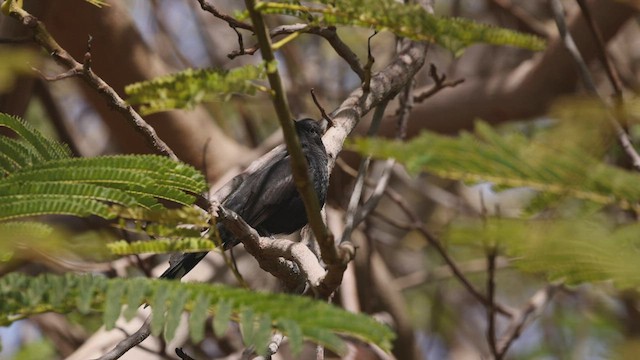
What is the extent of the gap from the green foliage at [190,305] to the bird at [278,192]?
2.20 m

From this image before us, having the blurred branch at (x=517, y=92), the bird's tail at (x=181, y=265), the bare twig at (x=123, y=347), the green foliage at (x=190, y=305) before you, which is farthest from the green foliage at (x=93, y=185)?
the blurred branch at (x=517, y=92)

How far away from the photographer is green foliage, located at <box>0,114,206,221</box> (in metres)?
1.85

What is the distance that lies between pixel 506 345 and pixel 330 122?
146 centimetres

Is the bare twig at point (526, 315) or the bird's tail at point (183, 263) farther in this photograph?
the bare twig at point (526, 315)

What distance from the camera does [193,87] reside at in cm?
160

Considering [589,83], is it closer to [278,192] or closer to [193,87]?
[278,192]

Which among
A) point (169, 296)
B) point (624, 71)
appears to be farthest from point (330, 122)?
point (624, 71)

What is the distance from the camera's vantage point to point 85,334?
5.97 metres

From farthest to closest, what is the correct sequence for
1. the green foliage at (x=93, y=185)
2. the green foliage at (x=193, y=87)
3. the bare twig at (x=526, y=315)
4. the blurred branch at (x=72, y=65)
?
1. the bare twig at (x=526, y=315)
2. the blurred branch at (x=72, y=65)
3. the green foliage at (x=93, y=185)
4. the green foliage at (x=193, y=87)

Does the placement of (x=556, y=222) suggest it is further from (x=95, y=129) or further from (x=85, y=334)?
(x=95, y=129)

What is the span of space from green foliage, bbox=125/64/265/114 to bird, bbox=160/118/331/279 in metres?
2.13

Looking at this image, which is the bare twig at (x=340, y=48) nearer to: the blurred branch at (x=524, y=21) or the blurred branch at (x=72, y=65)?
the blurred branch at (x=72, y=65)

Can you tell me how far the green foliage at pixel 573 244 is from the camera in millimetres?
1675

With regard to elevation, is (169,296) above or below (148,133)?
below
